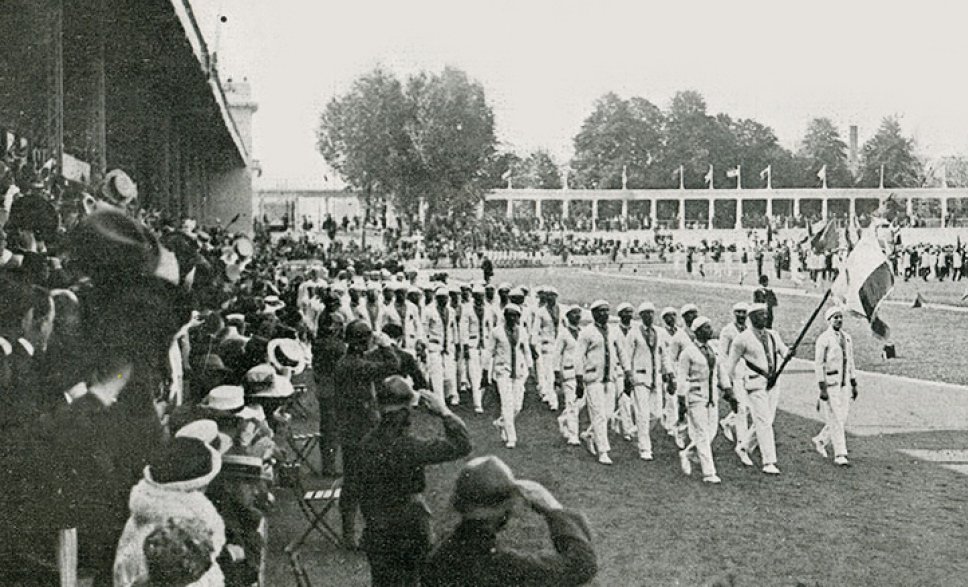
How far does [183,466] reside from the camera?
375 cm

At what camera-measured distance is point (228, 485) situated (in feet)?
15.8

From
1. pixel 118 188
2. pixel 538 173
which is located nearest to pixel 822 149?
pixel 538 173

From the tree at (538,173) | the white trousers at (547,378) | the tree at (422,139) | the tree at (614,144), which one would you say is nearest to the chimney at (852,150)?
the tree at (614,144)

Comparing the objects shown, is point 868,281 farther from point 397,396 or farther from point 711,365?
point 397,396

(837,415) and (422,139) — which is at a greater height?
(422,139)

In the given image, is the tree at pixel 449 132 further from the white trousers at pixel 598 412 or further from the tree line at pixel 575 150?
the white trousers at pixel 598 412

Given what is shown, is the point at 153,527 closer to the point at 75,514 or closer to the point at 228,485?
the point at 75,514

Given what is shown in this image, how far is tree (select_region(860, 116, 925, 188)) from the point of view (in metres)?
93.4

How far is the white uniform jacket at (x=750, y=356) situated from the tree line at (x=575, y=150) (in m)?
43.1

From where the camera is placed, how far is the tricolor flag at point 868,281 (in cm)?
1148

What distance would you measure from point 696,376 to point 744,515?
210cm

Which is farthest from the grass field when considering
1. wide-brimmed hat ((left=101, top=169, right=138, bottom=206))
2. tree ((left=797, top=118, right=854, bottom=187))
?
tree ((left=797, top=118, right=854, bottom=187))

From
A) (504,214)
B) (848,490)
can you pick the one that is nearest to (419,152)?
(504,214)

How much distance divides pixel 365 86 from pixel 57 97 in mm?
48241
